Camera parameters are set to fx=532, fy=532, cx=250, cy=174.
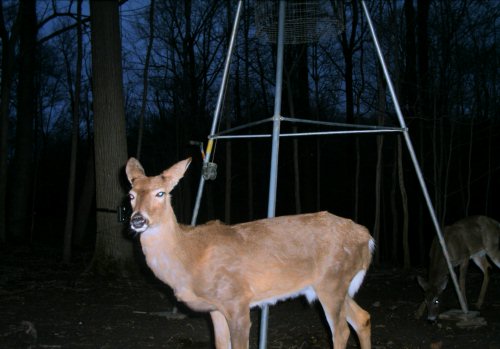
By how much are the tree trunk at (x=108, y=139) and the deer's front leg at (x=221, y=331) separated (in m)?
4.61

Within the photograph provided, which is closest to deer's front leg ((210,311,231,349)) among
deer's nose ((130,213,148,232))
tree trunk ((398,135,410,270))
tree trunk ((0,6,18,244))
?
deer's nose ((130,213,148,232))

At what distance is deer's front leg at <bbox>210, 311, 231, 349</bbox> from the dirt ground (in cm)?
71

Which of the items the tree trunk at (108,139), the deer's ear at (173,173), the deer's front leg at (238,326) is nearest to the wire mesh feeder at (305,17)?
the deer's ear at (173,173)

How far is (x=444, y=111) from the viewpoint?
16.9 m

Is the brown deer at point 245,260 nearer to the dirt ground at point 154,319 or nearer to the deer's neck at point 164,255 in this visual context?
the deer's neck at point 164,255

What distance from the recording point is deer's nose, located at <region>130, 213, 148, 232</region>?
14.8ft

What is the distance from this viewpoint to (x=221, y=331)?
524cm

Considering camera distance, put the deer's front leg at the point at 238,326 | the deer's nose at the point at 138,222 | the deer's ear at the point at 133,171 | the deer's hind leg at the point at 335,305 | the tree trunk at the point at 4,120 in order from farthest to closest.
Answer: the tree trunk at the point at 4,120, the deer's ear at the point at 133,171, the deer's hind leg at the point at 335,305, the deer's front leg at the point at 238,326, the deer's nose at the point at 138,222

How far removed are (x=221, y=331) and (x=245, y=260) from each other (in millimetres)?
792

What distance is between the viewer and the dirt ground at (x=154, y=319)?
5918mm

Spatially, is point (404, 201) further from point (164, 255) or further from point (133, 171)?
point (164, 255)

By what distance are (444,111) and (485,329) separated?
11.7m

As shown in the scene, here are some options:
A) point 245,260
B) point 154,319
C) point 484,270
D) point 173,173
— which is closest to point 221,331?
point 245,260

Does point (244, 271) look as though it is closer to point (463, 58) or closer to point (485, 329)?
point (485, 329)
